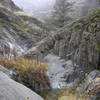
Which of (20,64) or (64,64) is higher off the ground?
(20,64)

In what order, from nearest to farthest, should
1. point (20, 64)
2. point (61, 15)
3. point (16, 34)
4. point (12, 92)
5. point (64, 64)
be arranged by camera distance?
point (12, 92) < point (20, 64) < point (64, 64) < point (16, 34) < point (61, 15)

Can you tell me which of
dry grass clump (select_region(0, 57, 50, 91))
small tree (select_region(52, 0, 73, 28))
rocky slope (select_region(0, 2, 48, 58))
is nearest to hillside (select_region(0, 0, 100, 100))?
dry grass clump (select_region(0, 57, 50, 91))

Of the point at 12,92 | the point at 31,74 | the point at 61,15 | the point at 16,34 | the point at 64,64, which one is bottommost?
the point at 61,15

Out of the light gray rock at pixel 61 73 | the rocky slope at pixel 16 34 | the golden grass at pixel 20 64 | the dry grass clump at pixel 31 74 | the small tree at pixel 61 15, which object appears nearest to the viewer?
the dry grass clump at pixel 31 74

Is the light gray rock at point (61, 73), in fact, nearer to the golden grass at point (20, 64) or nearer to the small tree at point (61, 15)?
the golden grass at point (20, 64)

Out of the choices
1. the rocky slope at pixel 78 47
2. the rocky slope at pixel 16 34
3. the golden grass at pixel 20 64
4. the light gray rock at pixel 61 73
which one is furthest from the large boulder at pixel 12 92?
the rocky slope at pixel 16 34

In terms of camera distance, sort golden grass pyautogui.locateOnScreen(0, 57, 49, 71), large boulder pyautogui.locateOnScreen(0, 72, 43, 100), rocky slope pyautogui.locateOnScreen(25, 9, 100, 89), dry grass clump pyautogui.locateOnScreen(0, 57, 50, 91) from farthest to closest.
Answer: rocky slope pyautogui.locateOnScreen(25, 9, 100, 89), golden grass pyautogui.locateOnScreen(0, 57, 49, 71), dry grass clump pyautogui.locateOnScreen(0, 57, 50, 91), large boulder pyautogui.locateOnScreen(0, 72, 43, 100)

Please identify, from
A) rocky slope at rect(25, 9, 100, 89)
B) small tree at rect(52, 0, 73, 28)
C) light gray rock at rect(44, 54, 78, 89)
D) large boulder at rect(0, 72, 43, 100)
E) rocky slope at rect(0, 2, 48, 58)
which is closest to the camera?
large boulder at rect(0, 72, 43, 100)

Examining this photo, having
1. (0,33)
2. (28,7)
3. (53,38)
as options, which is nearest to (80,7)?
(28,7)

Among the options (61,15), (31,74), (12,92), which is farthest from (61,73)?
(61,15)

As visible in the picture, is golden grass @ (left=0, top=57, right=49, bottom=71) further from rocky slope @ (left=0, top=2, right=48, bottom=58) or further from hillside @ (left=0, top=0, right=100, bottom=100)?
rocky slope @ (left=0, top=2, right=48, bottom=58)

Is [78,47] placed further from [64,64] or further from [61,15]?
[61,15]

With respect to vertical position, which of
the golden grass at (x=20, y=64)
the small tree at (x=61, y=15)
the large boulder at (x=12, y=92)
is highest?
the large boulder at (x=12, y=92)

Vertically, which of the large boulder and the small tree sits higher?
the large boulder
